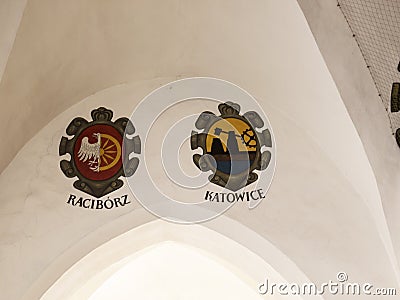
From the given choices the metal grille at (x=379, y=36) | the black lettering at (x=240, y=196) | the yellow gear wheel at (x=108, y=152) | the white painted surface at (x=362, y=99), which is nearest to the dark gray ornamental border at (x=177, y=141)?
the black lettering at (x=240, y=196)

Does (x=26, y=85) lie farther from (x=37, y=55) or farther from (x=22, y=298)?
(x=22, y=298)

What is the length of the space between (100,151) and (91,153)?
0.06 metres

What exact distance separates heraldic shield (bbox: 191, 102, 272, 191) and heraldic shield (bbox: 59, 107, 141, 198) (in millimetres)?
430

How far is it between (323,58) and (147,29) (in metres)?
1.20

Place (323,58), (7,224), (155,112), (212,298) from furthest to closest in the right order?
(212,298), (155,112), (7,224), (323,58)

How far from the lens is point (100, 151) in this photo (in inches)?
215

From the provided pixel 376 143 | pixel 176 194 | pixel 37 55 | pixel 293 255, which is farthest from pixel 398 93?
pixel 37 55

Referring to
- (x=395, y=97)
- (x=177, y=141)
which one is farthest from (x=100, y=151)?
(x=395, y=97)

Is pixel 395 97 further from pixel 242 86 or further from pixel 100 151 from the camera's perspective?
pixel 100 151

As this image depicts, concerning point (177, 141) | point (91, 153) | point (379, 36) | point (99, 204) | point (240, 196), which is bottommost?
point (99, 204)

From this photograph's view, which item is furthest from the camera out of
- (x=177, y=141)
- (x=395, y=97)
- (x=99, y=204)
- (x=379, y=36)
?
(x=177, y=141)

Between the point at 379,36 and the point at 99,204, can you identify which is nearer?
the point at 379,36

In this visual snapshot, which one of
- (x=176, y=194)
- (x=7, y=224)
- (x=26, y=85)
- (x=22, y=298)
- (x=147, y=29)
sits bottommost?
(x=22, y=298)

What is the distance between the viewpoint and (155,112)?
5527mm
